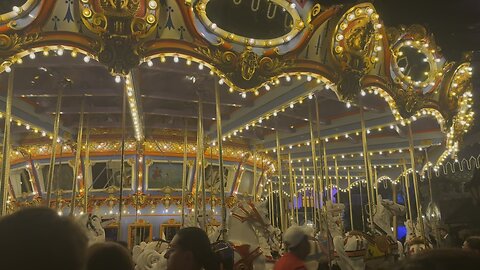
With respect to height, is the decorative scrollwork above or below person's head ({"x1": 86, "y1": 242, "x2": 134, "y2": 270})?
above

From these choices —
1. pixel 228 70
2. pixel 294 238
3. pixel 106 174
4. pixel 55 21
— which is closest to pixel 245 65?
pixel 228 70

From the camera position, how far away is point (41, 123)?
31.7ft

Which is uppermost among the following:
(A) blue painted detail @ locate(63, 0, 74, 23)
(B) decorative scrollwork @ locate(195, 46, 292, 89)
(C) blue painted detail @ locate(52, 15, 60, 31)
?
(A) blue painted detail @ locate(63, 0, 74, 23)

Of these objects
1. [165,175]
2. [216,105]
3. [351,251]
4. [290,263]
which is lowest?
[351,251]

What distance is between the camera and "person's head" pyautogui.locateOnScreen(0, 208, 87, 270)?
3.19 feet

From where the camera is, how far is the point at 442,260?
819mm

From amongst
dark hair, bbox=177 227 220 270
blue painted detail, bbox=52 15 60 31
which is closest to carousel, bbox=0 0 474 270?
blue painted detail, bbox=52 15 60 31

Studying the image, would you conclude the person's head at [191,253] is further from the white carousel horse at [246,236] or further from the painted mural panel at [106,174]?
the painted mural panel at [106,174]

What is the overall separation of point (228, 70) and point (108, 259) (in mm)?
4242

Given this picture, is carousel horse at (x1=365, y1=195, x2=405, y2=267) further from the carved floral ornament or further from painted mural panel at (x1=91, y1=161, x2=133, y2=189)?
painted mural panel at (x1=91, y1=161, x2=133, y2=189)

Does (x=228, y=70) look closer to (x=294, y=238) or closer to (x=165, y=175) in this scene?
(x=294, y=238)

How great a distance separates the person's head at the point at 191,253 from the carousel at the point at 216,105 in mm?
1914

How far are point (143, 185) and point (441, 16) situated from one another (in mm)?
8118

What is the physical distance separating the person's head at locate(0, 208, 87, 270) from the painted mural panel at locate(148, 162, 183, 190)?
1031 cm
